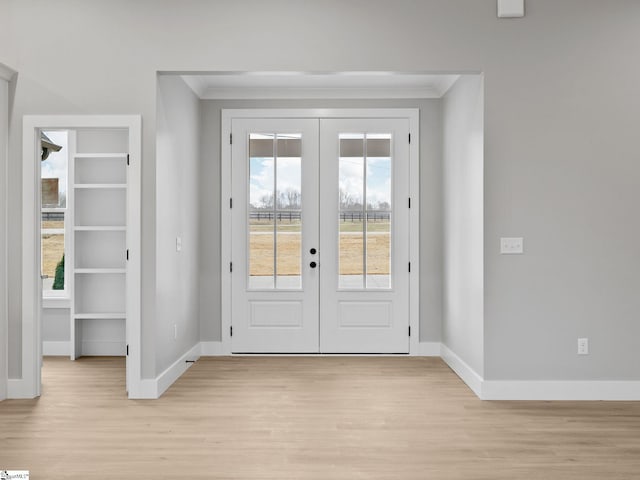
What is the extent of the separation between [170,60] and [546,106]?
285cm

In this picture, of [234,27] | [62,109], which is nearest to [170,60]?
[234,27]

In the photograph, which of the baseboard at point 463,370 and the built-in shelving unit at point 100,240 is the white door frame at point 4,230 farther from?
the baseboard at point 463,370

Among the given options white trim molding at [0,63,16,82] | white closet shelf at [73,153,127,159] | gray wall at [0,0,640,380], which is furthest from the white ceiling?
white trim molding at [0,63,16,82]

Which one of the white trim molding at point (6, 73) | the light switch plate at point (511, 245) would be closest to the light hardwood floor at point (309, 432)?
the light switch plate at point (511, 245)

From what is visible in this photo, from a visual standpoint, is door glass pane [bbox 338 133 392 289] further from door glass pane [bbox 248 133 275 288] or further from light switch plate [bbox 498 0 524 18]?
light switch plate [bbox 498 0 524 18]

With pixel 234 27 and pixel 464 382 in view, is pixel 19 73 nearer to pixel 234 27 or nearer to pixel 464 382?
pixel 234 27

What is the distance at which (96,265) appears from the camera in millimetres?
5422

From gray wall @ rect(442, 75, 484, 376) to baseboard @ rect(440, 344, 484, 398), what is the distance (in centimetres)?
5

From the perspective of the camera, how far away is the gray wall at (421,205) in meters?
5.48

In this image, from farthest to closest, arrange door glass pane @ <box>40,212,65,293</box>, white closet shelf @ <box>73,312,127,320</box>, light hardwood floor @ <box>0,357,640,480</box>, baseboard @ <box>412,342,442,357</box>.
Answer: door glass pane @ <box>40,212,65,293</box>, baseboard @ <box>412,342,442,357</box>, white closet shelf @ <box>73,312,127,320</box>, light hardwood floor @ <box>0,357,640,480</box>

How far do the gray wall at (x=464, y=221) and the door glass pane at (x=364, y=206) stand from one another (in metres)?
0.60

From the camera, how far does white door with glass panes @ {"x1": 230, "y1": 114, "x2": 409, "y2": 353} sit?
548 centimetres

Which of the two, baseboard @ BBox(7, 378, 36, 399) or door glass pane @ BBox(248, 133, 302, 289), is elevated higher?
door glass pane @ BBox(248, 133, 302, 289)

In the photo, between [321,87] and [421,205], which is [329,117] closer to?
[321,87]
